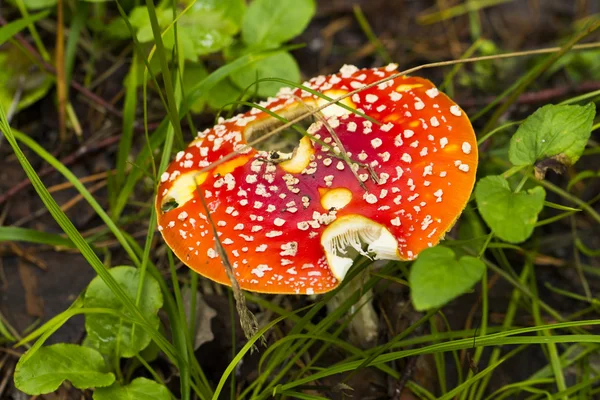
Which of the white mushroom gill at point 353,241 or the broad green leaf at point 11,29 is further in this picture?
the broad green leaf at point 11,29

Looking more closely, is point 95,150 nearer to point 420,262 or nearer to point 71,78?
point 71,78

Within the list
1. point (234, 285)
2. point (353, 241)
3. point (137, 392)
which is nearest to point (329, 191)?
point (353, 241)

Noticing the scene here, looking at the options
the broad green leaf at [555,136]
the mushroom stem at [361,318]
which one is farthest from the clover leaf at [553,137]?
the mushroom stem at [361,318]

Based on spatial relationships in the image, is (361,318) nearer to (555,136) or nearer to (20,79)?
(555,136)

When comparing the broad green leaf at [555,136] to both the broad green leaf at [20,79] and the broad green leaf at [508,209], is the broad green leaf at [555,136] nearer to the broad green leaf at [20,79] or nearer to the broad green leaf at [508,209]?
the broad green leaf at [508,209]

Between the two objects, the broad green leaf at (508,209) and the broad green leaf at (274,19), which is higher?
the broad green leaf at (274,19)

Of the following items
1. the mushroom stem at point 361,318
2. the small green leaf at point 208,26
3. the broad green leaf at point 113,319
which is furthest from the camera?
the small green leaf at point 208,26
